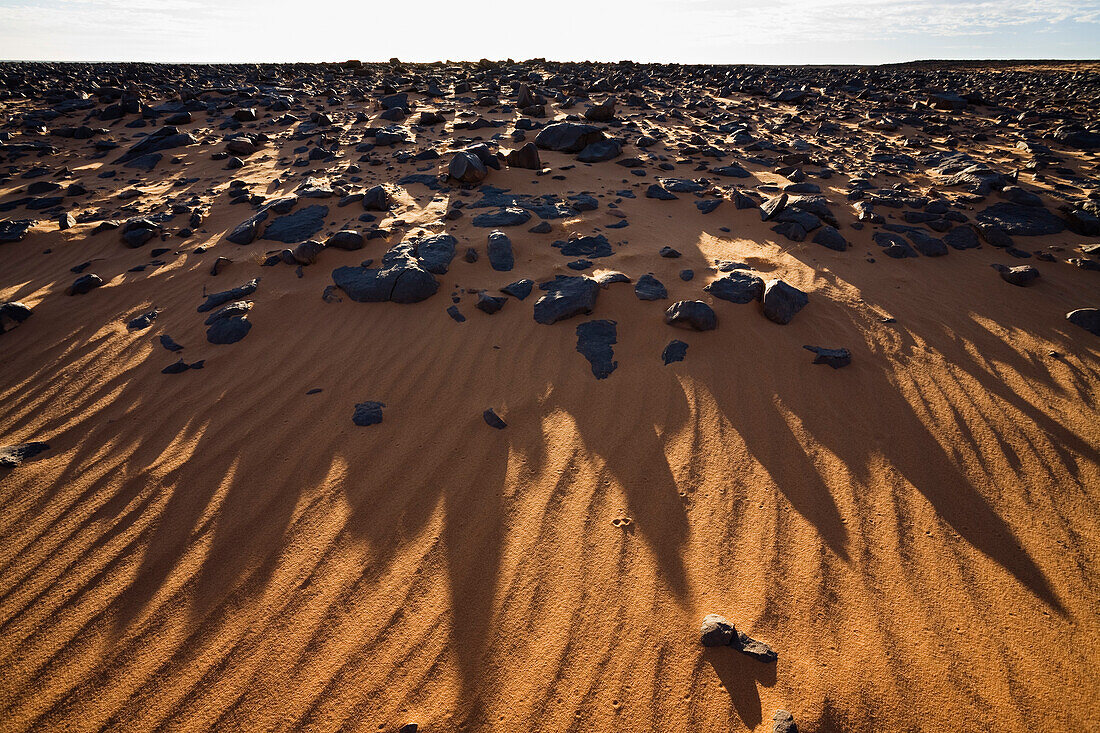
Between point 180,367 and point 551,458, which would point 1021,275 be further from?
point 180,367

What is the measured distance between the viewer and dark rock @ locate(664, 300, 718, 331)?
424cm

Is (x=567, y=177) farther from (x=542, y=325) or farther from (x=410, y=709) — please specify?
(x=410, y=709)

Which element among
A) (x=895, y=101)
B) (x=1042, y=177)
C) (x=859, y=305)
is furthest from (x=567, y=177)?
(x=895, y=101)

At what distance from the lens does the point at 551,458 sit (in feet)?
10.6

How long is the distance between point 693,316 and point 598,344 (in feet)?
3.01

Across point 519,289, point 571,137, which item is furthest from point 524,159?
point 519,289

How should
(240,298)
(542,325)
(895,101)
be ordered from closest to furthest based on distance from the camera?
(542,325) < (240,298) < (895,101)

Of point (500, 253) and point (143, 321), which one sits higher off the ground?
point (500, 253)

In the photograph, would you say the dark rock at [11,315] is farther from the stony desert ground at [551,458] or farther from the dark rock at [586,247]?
the dark rock at [586,247]

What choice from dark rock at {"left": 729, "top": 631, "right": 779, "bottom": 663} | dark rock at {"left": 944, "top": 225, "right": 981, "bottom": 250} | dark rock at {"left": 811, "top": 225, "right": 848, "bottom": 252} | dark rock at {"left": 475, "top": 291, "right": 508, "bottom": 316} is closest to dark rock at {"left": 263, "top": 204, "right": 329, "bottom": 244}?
dark rock at {"left": 475, "top": 291, "right": 508, "bottom": 316}

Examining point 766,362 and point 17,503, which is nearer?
point 17,503

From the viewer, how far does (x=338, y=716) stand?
6.76 feet

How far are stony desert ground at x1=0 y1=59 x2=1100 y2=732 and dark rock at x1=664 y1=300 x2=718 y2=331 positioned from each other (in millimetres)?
34

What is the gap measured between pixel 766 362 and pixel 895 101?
54.9 feet
